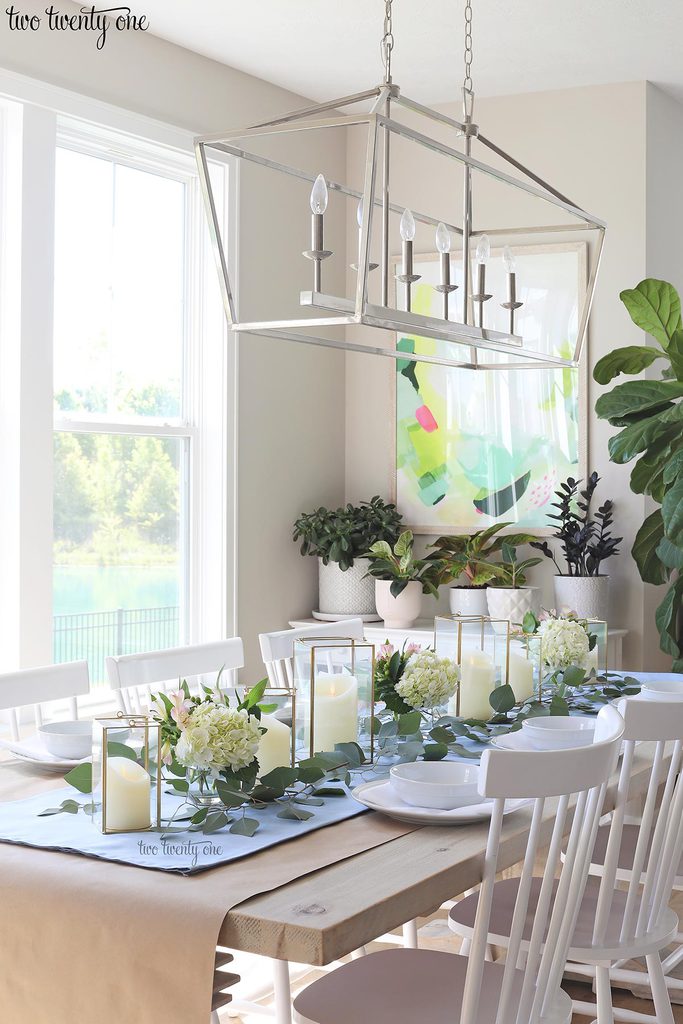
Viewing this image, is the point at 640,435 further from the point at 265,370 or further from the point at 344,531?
the point at 265,370

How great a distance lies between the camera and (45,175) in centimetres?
375

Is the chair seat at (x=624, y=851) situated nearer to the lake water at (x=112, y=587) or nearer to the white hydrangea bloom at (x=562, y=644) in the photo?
the white hydrangea bloom at (x=562, y=644)

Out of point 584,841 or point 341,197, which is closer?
point 584,841

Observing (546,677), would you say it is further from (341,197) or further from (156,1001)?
(341,197)

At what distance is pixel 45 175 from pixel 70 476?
0.99m

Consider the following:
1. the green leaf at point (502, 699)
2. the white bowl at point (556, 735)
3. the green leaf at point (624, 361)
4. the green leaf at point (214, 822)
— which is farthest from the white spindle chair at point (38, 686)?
the green leaf at point (624, 361)

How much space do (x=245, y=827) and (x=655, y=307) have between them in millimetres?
3029

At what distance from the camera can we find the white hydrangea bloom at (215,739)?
1870 mm

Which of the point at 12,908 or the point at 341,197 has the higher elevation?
the point at 341,197

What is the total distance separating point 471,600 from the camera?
4562 millimetres

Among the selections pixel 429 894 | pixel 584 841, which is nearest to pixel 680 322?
pixel 584 841

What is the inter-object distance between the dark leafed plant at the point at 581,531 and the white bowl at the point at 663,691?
1559mm

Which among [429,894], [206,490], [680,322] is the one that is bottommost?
[429,894]

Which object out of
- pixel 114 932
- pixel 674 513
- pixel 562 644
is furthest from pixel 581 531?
pixel 114 932
